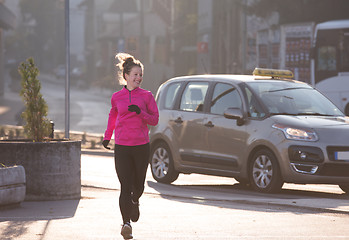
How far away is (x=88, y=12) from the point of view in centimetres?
12012

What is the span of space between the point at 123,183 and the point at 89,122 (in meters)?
30.1

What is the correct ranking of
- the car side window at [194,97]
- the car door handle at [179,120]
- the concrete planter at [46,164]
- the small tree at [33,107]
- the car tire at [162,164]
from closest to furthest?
the concrete planter at [46,164]
the small tree at [33,107]
the car side window at [194,97]
the car door handle at [179,120]
the car tire at [162,164]

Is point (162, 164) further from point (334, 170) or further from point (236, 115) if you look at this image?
point (334, 170)

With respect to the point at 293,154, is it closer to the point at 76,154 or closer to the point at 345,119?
the point at 345,119

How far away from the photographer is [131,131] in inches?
334

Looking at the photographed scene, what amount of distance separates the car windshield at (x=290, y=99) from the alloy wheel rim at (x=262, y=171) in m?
0.71

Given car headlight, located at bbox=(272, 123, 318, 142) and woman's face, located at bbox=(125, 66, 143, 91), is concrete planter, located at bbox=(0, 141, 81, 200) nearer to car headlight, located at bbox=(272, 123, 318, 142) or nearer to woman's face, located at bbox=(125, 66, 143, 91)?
car headlight, located at bbox=(272, 123, 318, 142)

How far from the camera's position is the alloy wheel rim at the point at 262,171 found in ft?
42.2

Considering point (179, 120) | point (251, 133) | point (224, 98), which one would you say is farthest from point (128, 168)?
point (179, 120)

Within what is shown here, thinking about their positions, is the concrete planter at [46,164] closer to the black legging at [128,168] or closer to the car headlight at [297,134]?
the car headlight at [297,134]

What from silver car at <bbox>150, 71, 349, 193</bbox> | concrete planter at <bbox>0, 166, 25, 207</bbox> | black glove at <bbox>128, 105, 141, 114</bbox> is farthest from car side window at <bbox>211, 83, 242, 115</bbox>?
black glove at <bbox>128, 105, 141, 114</bbox>

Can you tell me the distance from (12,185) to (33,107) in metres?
1.67

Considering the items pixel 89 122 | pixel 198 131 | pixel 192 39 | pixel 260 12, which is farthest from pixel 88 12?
pixel 198 131

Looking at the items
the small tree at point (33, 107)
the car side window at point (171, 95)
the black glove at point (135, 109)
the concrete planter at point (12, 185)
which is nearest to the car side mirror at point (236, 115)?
the car side window at point (171, 95)
